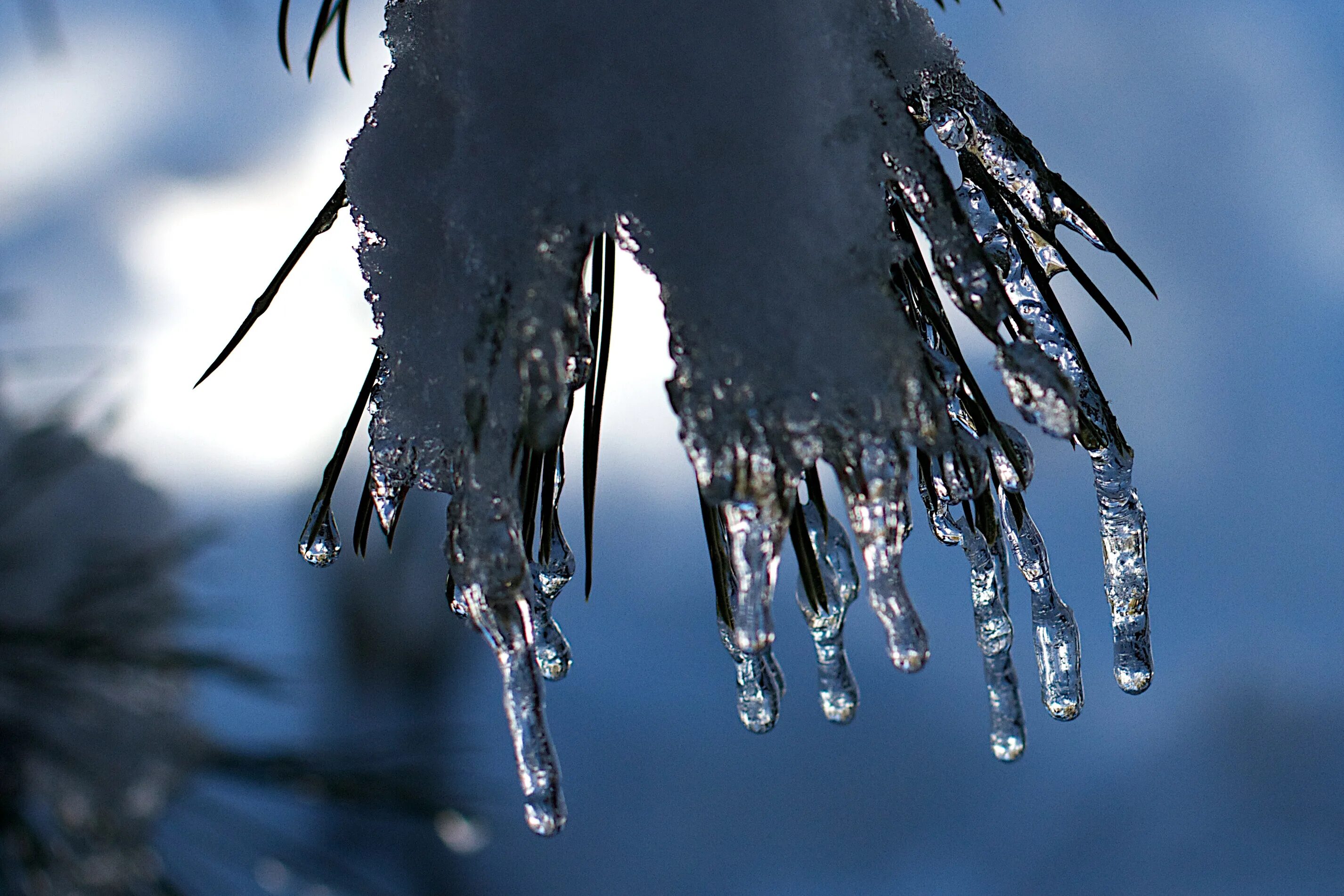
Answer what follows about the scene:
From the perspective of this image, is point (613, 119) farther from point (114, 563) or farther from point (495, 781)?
point (495, 781)

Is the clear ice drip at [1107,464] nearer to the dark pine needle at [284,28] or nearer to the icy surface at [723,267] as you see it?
the icy surface at [723,267]

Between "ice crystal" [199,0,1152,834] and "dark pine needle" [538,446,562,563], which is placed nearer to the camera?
"ice crystal" [199,0,1152,834]

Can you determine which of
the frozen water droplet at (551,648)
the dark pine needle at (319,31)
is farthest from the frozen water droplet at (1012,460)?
the dark pine needle at (319,31)

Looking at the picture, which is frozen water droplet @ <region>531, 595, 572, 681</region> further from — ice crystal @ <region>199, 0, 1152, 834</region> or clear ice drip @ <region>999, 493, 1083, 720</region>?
clear ice drip @ <region>999, 493, 1083, 720</region>

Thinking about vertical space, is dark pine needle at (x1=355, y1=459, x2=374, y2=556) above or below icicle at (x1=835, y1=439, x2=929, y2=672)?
above

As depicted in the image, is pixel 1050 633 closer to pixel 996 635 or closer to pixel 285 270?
pixel 996 635

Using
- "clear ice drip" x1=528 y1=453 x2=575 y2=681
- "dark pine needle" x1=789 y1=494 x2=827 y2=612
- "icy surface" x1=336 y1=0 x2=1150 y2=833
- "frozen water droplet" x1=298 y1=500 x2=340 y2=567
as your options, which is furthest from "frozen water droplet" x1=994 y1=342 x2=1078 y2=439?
"frozen water droplet" x1=298 y1=500 x2=340 y2=567

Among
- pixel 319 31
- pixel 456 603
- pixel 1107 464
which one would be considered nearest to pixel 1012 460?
pixel 1107 464

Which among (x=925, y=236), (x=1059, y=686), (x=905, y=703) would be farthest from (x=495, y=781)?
(x=905, y=703)
